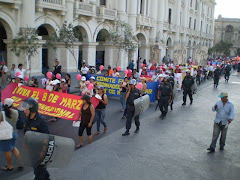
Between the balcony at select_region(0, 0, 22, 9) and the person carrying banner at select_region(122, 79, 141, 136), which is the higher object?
the balcony at select_region(0, 0, 22, 9)

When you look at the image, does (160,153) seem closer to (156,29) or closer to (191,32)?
(156,29)

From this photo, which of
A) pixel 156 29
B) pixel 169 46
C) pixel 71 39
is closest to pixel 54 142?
pixel 71 39

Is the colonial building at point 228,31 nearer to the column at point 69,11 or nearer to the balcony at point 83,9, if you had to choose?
the balcony at point 83,9

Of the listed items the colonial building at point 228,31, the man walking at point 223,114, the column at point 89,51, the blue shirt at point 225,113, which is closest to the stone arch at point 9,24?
the column at point 89,51

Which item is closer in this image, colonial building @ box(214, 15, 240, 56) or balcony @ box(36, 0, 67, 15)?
balcony @ box(36, 0, 67, 15)

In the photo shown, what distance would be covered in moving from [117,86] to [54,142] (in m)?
10.4

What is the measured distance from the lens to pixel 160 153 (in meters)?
7.42

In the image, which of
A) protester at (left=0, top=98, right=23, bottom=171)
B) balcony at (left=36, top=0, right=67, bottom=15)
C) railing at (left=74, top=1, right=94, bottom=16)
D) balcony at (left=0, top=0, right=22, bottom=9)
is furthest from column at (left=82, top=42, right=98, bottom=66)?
protester at (left=0, top=98, right=23, bottom=171)

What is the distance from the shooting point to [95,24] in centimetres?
2536

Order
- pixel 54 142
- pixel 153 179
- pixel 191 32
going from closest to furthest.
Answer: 1. pixel 54 142
2. pixel 153 179
3. pixel 191 32

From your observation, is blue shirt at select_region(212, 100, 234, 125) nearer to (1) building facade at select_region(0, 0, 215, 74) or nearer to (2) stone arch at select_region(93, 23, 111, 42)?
(1) building facade at select_region(0, 0, 215, 74)

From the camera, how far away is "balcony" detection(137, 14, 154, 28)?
2988cm

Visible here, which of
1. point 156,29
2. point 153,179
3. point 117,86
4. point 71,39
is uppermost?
point 156,29

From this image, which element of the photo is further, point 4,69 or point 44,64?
point 44,64
